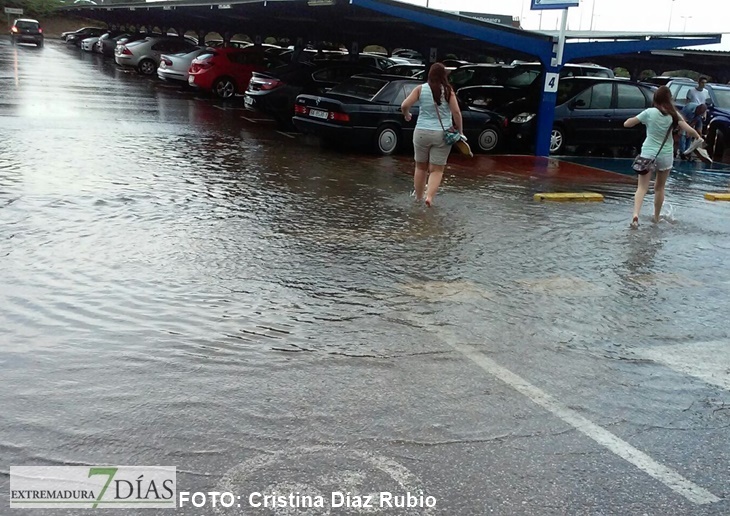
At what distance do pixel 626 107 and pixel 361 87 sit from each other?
20.3 feet

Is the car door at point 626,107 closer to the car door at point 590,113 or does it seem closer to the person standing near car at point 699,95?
the car door at point 590,113

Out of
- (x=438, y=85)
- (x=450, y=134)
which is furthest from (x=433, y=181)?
(x=438, y=85)

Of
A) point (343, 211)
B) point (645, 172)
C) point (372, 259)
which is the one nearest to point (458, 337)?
point (372, 259)

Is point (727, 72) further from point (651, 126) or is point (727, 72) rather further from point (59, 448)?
point (59, 448)

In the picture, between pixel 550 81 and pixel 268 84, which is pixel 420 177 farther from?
pixel 268 84

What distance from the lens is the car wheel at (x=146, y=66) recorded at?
3522 cm

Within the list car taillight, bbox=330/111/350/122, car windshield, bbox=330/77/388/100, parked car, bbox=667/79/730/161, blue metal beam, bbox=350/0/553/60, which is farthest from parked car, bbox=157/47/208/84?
parked car, bbox=667/79/730/161

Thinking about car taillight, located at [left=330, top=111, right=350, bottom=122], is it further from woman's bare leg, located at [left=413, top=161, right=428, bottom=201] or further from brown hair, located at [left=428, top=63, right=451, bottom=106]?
brown hair, located at [left=428, top=63, right=451, bottom=106]

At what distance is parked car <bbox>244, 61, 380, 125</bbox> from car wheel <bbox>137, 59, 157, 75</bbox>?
61.6 feet

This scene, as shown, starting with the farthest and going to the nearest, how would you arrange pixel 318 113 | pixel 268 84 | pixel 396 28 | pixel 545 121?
pixel 396 28
pixel 268 84
pixel 545 121
pixel 318 113

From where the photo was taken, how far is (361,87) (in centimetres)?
1510

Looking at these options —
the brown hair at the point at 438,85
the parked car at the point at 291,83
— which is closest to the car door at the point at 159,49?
the parked car at the point at 291,83

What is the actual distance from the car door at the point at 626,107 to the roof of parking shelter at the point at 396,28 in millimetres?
862

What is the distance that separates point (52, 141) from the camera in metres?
13.0
